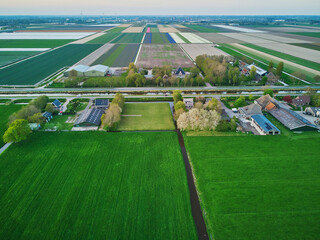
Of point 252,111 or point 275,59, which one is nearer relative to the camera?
point 252,111

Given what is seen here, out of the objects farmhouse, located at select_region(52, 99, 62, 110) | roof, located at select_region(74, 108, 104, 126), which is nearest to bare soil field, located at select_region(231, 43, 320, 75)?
roof, located at select_region(74, 108, 104, 126)

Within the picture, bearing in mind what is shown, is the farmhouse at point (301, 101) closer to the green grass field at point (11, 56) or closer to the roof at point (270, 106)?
the roof at point (270, 106)

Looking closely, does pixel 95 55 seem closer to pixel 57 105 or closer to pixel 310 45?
pixel 57 105

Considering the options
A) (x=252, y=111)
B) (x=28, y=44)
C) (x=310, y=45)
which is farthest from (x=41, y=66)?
(x=310, y=45)

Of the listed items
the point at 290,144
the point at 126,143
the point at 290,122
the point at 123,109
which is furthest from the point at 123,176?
the point at 290,122

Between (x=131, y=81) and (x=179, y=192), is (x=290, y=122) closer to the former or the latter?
(x=179, y=192)
